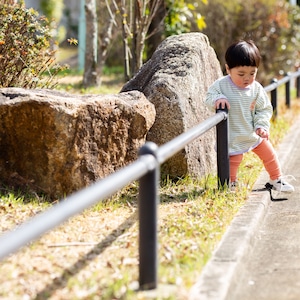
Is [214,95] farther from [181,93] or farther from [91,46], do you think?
[91,46]

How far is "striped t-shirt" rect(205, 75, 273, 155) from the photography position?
5809mm

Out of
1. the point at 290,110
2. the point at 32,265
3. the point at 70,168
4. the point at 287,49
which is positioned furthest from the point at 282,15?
the point at 32,265

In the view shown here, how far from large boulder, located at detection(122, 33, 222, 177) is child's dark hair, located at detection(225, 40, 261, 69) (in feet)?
2.14

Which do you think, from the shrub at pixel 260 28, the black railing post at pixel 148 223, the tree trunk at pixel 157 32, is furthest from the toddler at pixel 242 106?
the shrub at pixel 260 28

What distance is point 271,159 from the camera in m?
6.00

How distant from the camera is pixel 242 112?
5.80m

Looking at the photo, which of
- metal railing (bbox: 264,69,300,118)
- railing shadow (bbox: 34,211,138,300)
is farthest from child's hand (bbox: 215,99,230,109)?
metal railing (bbox: 264,69,300,118)

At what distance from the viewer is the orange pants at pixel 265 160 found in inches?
232

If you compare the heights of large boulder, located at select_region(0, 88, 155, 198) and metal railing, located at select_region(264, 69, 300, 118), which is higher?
large boulder, located at select_region(0, 88, 155, 198)

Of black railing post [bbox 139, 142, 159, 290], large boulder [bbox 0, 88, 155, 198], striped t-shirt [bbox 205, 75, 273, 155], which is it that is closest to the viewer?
black railing post [bbox 139, 142, 159, 290]

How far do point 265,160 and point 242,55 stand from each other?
945mm

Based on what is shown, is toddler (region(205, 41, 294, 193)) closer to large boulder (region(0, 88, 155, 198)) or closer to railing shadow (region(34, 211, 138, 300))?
large boulder (region(0, 88, 155, 198))

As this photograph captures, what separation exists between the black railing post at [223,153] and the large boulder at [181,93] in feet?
1.40

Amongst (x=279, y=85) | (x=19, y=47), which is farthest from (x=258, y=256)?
(x=279, y=85)
